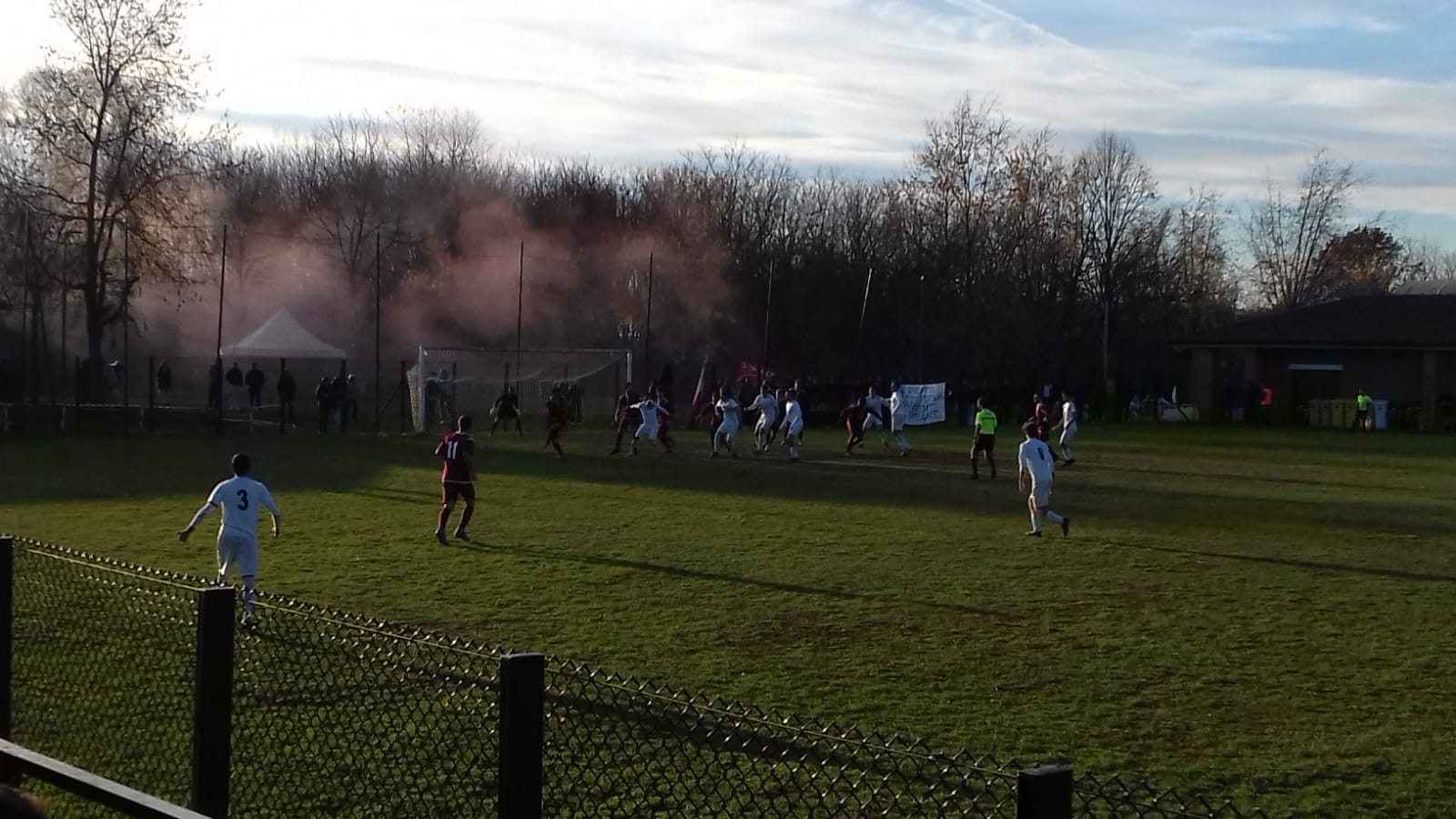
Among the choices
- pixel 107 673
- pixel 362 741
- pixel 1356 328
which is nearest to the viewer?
pixel 362 741

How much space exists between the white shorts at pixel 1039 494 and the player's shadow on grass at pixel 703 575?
16.0 feet

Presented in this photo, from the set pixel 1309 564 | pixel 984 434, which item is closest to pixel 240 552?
pixel 1309 564

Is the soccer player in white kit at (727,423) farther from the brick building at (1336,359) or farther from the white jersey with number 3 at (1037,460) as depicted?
the brick building at (1336,359)

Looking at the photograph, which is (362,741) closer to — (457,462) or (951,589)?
(951,589)

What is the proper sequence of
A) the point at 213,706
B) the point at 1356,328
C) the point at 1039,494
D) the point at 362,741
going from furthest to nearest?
the point at 1356,328 → the point at 1039,494 → the point at 362,741 → the point at 213,706

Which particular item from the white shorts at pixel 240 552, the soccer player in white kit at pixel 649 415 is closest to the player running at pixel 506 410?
the soccer player in white kit at pixel 649 415

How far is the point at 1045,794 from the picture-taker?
3299 mm

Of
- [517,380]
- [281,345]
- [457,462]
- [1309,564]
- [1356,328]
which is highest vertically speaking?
[1356,328]

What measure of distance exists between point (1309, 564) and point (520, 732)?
14.3 meters

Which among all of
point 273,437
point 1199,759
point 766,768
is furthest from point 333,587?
point 273,437

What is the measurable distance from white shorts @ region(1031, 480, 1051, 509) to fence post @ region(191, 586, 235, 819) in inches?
549

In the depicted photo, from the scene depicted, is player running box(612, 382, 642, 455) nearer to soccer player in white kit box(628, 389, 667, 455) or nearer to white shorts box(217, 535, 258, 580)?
soccer player in white kit box(628, 389, 667, 455)

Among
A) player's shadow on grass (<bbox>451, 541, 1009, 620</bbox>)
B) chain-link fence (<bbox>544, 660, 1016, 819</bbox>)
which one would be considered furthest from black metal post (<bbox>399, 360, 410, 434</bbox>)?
chain-link fence (<bbox>544, 660, 1016, 819</bbox>)

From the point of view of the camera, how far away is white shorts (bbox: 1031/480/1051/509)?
1858 centimetres
